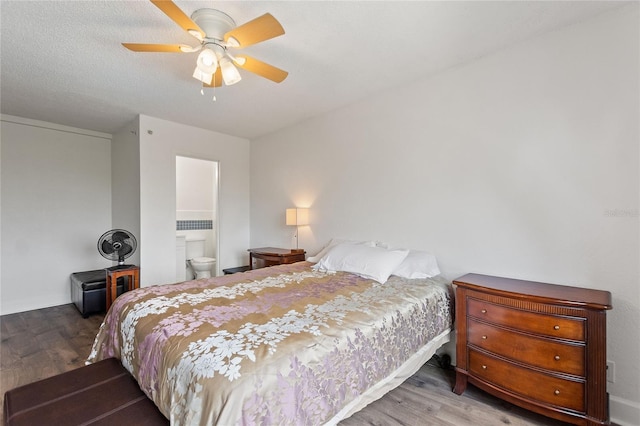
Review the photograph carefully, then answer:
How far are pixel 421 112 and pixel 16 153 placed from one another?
200 inches

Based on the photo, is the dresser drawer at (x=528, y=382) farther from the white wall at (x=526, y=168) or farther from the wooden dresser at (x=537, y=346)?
the white wall at (x=526, y=168)

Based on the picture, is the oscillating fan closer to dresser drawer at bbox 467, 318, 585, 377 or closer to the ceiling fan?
the ceiling fan

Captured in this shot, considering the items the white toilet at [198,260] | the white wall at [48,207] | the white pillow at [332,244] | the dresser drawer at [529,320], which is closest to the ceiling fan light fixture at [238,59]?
the white pillow at [332,244]

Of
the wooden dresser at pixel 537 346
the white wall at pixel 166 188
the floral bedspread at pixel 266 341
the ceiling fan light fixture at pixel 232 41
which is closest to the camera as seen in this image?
the floral bedspread at pixel 266 341

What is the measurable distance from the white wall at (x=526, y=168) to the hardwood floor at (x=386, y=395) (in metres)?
0.76

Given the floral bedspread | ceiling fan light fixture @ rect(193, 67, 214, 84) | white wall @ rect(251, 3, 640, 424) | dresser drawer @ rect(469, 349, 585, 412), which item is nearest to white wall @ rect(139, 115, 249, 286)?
the floral bedspread

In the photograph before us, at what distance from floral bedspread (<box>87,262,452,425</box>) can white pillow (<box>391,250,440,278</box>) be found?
148 mm

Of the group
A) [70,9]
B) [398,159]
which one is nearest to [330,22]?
[398,159]

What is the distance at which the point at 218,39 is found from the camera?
1808mm

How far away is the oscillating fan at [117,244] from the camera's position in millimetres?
3314

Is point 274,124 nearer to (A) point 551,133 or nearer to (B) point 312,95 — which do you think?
Result: (B) point 312,95

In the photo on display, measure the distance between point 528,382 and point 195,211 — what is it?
209 inches

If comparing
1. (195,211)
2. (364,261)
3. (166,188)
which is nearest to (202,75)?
(364,261)

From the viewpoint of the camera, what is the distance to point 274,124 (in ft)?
13.0
